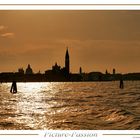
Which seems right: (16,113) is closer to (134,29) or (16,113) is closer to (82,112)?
(82,112)

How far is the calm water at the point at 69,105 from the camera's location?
14.4ft

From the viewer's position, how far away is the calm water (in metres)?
4.38

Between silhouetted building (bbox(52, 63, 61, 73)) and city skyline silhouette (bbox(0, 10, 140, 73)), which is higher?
city skyline silhouette (bbox(0, 10, 140, 73))

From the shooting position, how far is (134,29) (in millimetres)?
4398

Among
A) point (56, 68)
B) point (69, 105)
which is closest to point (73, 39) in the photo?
point (56, 68)

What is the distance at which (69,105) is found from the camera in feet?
14.5

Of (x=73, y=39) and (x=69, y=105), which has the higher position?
(x=73, y=39)

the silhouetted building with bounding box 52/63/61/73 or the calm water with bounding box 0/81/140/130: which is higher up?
the silhouetted building with bounding box 52/63/61/73

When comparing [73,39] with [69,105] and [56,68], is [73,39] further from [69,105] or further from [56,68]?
[69,105]

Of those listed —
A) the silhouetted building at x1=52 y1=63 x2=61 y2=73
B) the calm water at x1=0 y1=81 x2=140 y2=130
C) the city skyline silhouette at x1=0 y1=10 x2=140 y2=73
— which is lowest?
the calm water at x1=0 y1=81 x2=140 y2=130

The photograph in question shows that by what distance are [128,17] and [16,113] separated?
2.43ft

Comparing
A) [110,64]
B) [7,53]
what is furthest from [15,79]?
[110,64]

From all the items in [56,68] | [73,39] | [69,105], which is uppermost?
[73,39]
